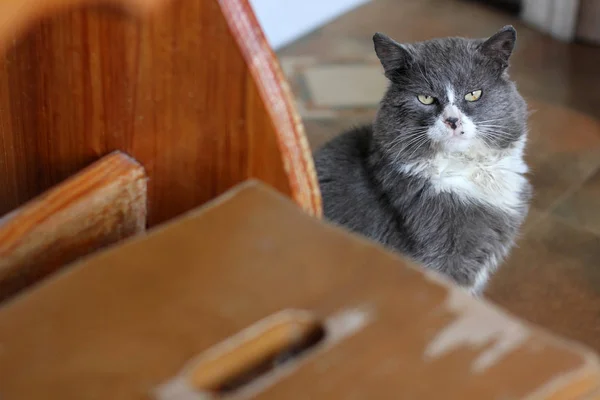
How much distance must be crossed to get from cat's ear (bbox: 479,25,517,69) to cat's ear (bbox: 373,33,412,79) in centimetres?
12

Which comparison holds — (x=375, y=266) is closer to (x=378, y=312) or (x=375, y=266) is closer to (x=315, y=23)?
(x=378, y=312)

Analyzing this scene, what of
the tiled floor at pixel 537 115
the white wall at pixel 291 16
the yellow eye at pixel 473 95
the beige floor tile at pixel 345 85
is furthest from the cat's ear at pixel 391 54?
the white wall at pixel 291 16

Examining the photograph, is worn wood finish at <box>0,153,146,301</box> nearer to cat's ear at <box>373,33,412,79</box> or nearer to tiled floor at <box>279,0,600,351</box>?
cat's ear at <box>373,33,412,79</box>

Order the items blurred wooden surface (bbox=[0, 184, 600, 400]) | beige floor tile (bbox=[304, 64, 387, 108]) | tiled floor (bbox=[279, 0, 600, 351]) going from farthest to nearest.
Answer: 1. beige floor tile (bbox=[304, 64, 387, 108])
2. tiled floor (bbox=[279, 0, 600, 351])
3. blurred wooden surface (bbox=[0, 184, 600, 400])

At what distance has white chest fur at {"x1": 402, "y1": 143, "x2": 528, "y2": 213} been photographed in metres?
1.23

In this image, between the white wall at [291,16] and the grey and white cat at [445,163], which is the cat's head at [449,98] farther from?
the white wall at [291,16]

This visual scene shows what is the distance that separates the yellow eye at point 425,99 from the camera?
1191 millimetres

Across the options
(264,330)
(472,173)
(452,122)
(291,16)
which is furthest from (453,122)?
(291,16)

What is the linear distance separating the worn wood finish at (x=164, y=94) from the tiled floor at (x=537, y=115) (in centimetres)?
107

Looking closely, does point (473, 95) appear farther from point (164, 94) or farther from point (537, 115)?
point (537, 115)

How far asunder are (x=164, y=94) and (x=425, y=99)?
0.72 meters

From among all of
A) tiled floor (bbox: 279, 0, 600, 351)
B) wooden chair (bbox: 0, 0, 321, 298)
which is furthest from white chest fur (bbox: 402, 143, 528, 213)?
wooden chair (bbox: 0, 0, 321, 298)

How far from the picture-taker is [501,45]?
3.82 feet

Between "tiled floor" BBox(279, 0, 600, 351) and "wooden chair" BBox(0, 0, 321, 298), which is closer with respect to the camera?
"wooden chair" BBox(0, 0, 321, 298)
